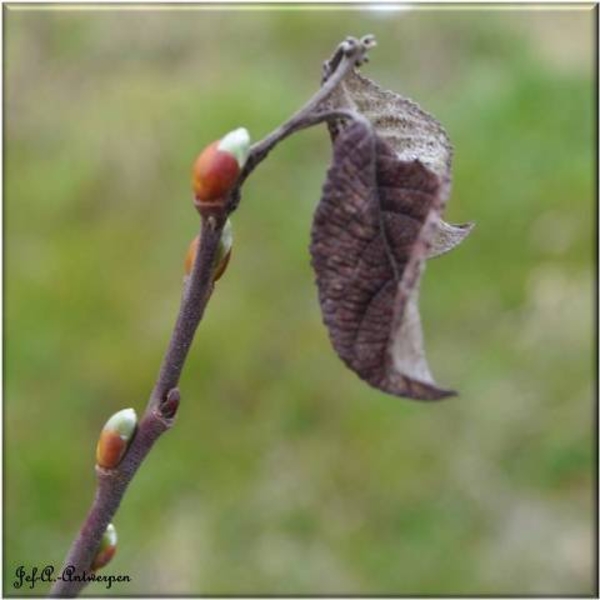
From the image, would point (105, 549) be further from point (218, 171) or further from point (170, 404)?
point (218, 171)

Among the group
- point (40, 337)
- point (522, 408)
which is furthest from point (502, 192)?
point (40, 337)

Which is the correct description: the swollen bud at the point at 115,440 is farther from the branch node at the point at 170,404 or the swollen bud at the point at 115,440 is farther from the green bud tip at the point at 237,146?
the green bud tip at the point at 237,146

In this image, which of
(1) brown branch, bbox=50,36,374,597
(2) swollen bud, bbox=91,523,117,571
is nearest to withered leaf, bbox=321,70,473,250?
(1) brown branch, bbox=50,36,374,597

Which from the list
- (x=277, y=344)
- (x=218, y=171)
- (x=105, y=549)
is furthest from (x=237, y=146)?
(x=277, y=344)

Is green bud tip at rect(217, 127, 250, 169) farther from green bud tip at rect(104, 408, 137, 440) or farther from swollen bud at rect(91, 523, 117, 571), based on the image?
swollen bud at rect(91, 523, 117, 571)

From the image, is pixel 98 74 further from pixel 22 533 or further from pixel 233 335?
pixel 22 533

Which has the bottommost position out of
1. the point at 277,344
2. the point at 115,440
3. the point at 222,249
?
the point at 277,344
